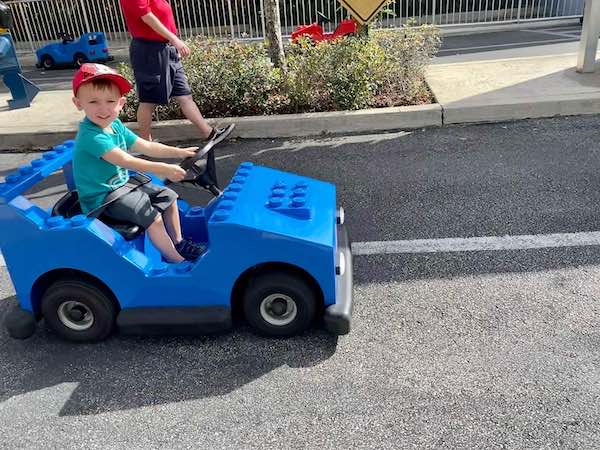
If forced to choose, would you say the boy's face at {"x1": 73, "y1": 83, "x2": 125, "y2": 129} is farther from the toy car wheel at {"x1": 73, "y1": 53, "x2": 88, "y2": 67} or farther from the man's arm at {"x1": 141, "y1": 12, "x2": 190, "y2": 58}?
the toy car wheel at {"x1": 73, "y1": 53, "x2": 88, "y2": 67}

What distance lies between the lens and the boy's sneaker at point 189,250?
9.76 feet

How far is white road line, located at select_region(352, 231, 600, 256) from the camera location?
328 cm

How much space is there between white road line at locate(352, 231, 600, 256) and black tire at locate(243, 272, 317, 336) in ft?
2.86

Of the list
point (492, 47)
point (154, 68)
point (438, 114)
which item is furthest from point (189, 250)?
point (492, 47)

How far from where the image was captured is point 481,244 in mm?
3348

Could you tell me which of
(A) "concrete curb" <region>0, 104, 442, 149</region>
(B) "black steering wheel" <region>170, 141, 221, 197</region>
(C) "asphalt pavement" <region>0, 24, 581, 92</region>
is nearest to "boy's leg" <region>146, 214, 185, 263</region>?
(B) "black steering wheel" <region>170, 141, 221, 197</region>

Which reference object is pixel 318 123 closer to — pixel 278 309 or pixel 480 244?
pixel 480 244

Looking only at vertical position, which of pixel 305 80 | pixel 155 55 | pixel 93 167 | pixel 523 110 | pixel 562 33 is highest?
pixel 155 55

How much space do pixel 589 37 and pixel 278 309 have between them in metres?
5.37

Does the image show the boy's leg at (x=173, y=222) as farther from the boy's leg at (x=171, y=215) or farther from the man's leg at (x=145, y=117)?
the man's leg at (x=145, y=117)

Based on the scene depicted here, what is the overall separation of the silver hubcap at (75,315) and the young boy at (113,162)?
45 cm

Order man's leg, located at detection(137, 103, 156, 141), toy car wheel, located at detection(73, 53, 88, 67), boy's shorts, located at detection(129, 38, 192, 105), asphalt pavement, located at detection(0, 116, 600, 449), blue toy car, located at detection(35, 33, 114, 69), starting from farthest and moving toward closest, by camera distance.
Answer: toy car wheel, located at detection(73, 53, 88, 67)
blue toy car, located at detection(35, 33, 114, 69)
man's leg, located at detection(137, 103, 156, 141)
boy's shorts, located at detection(129, 38, 192, 105)
asphalt pavement, located at detection(0, 116, 600, 449)

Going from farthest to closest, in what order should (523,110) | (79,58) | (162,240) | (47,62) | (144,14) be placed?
(47,62) < (79,58) < (523,110) < (144,14) < (162,240)

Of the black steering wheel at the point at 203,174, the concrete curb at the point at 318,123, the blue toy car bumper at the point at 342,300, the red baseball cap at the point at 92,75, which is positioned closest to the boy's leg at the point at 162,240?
the black steering wheel at the point at 203,174
